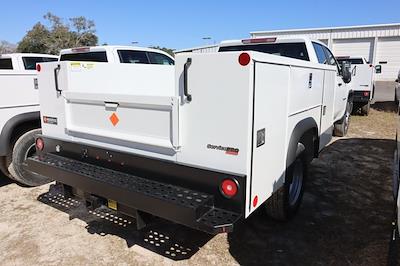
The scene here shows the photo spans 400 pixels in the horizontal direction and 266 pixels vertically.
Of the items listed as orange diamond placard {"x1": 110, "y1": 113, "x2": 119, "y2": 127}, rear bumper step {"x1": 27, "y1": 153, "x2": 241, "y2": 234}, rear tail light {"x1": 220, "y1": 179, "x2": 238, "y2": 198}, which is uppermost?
orange diamond placard {"x1": 110, "y1": 113, "x2": 119, "y2": 127}

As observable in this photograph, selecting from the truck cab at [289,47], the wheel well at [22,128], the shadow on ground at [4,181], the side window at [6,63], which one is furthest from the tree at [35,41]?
the truck cab at [289,47]

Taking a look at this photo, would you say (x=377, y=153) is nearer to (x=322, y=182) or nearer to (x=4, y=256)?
(x=322, y=182)

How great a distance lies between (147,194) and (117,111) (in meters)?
0.86

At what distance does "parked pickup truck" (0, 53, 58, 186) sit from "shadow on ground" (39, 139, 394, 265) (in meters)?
0.62

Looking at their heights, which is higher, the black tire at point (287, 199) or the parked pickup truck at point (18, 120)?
the parked pickup truck at point (18, 120)

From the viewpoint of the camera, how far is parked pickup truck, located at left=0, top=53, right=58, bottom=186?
14.0 ft

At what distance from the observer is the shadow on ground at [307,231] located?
3.24 m

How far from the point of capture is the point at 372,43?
27.7 m

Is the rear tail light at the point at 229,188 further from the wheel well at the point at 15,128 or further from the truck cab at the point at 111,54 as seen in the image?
the truck cab at the point at 111,54

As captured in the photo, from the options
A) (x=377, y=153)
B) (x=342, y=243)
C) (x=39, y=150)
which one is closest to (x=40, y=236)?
(x=39, y=150)

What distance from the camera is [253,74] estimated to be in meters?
2.31

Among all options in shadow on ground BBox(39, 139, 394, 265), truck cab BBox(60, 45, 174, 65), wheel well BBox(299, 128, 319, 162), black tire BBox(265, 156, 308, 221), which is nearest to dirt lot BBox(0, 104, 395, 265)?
shadow on ground BBox(39, 139, 394, 265)

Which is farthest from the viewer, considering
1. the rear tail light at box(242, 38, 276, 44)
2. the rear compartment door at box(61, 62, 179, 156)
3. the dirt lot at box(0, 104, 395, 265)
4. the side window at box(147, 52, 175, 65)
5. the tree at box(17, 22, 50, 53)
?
the tree at box(17, 22, 50, 53)

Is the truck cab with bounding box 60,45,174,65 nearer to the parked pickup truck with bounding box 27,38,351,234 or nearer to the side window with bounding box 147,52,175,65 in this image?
the side window with bounding box 147,52,175,65
